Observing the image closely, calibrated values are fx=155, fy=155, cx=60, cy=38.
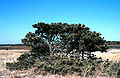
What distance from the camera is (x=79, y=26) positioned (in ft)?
33.7

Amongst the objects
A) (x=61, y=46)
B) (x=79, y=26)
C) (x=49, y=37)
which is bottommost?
(x=61, y=46)

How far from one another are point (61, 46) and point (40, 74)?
305cm

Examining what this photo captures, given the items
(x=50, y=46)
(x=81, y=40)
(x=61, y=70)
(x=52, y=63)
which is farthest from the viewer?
(x=50, y=46)

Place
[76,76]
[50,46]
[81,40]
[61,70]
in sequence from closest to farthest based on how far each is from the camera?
[76,76] < [61,70] < [81,40] < [50,46]

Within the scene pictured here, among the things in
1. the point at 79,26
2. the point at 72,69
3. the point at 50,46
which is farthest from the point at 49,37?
the point at 72,69

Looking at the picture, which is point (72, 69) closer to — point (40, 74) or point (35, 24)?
point (40, 74)

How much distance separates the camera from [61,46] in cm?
1032

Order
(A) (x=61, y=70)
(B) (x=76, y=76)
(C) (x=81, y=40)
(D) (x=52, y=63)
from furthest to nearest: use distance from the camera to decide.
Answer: (C) (x=81, y=40), (D) (x=52, y=63), (A) (x=61, y=70), (B) (x=76, y=76)

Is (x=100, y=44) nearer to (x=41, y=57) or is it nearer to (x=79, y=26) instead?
(x=79, y=26)

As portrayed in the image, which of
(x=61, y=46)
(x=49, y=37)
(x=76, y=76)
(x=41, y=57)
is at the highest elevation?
(x=49, y=37)

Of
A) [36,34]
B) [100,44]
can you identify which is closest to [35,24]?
[36,34]

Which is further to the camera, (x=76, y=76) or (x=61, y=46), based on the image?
(x=61, y=46)

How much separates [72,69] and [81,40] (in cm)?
215

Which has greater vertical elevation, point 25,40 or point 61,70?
point 25,40
